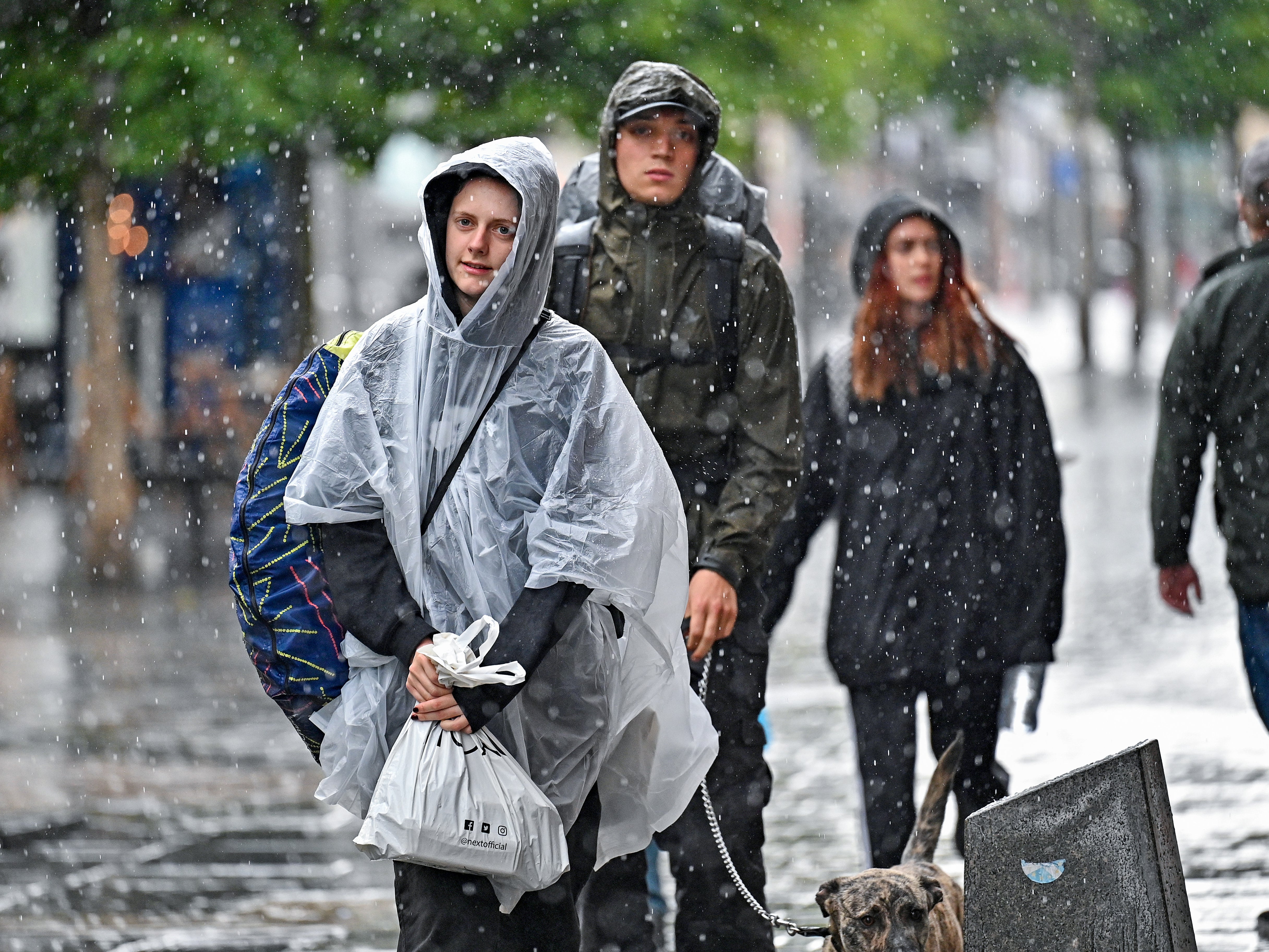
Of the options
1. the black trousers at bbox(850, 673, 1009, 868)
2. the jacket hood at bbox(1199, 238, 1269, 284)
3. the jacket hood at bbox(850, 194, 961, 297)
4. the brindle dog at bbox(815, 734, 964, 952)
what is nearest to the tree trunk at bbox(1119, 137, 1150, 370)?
the jacket hood at bbox(1199, 238, 1269, 284)

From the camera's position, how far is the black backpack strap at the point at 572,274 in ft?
14.9

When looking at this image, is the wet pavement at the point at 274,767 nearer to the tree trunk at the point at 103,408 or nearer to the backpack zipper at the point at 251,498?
the tree trunk at the point at 103,408

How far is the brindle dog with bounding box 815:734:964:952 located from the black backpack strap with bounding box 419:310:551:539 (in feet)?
4.05

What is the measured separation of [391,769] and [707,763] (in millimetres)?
850

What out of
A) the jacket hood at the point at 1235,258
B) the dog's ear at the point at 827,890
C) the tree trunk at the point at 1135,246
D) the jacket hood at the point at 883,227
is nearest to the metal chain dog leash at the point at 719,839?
the dog's ear at the point at 827,890

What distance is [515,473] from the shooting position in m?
3.61

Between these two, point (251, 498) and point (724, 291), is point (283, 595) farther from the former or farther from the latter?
point (724, 291)

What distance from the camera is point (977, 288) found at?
5848mm

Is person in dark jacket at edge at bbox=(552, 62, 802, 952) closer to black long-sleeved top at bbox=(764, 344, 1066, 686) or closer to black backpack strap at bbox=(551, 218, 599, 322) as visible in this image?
black backpack strap at bbox=(551, 218, 599, 322)

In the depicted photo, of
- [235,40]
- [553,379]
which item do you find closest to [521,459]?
[553,379]

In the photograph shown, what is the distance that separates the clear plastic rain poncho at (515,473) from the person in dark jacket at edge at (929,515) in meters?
1.62

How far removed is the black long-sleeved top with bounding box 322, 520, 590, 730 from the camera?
339 centimetres

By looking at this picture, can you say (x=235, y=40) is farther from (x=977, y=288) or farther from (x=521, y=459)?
(x=521, y=459)

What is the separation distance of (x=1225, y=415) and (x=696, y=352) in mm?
1837
